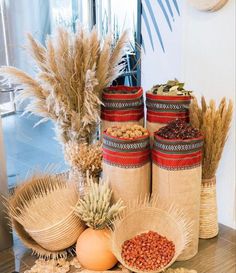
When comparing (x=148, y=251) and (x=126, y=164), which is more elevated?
(x=126, y=164)

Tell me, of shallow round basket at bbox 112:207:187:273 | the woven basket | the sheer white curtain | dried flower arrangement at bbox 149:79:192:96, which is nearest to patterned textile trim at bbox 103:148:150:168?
shallow round basket at bbox 112:207:187:273

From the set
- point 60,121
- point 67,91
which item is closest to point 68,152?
point 60,121

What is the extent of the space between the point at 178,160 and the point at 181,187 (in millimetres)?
139

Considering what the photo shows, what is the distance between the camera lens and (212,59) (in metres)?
1.97

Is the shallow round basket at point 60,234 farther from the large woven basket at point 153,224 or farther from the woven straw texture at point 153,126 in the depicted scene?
the woven straw texture at point 153,126

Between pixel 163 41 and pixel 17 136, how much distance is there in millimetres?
1444

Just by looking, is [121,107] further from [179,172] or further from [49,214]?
[49,214]

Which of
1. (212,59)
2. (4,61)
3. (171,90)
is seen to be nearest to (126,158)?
(171,90)

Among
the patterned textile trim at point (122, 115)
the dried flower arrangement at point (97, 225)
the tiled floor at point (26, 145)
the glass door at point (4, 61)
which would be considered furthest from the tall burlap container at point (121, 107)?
the tiled floor at point (26, 145)

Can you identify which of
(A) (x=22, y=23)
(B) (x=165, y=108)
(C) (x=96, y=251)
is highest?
(A) (x=22, y=23)

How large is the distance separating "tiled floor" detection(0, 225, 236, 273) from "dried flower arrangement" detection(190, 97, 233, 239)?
8cm

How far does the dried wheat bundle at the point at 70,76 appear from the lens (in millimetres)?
1742

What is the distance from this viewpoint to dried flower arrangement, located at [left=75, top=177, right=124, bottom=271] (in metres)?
1.64

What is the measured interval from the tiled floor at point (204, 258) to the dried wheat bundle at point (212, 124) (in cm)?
47
